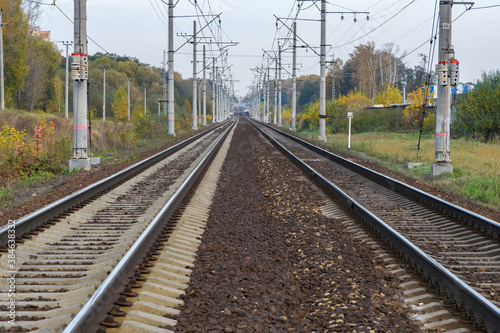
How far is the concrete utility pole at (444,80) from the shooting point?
1577 cm

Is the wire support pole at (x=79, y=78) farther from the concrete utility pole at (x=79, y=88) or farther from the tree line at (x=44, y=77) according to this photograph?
the tree line at (x=44, y=77)

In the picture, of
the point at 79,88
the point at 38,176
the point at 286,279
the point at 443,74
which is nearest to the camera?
the point at 286,279

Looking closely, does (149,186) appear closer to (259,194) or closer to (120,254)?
(259,194)

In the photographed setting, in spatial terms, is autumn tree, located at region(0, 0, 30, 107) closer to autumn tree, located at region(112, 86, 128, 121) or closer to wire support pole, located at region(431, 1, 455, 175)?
autumn tree, located at region(112, 86, 128, 121)

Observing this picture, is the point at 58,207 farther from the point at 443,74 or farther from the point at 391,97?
the point at 391,97

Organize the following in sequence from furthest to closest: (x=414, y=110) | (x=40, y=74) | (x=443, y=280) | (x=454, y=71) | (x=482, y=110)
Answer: (x=40, y=74), (x=414, y=110), (x=482, y=110), (x=454, y=71), (x=443, y=280)

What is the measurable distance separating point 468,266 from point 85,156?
12.9 m

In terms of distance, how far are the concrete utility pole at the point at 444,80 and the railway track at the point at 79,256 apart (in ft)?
27.7

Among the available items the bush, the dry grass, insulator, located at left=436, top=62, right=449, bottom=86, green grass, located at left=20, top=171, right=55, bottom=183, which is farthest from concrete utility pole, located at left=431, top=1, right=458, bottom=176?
the bush

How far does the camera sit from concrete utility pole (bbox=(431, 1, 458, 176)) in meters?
15.8

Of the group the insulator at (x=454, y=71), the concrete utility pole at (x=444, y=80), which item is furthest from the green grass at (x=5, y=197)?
the insulator at (x=454, y=71)

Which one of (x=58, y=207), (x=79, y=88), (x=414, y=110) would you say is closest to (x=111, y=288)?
(x=58, y=207)

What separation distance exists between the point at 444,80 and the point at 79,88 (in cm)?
1120

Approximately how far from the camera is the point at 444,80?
1579cm
